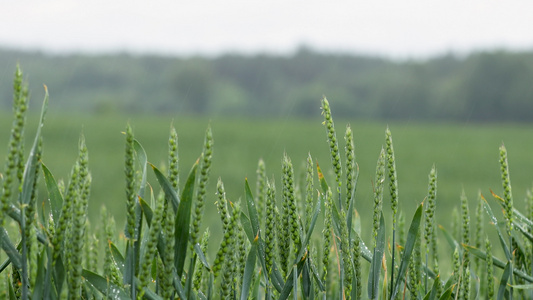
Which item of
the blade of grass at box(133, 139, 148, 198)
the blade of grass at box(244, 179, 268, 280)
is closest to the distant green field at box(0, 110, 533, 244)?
the blade of grass at box(244, 179, 268, 280)

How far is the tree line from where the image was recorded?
79500mm

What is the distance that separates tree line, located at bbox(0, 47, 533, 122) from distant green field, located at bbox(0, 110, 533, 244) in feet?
118

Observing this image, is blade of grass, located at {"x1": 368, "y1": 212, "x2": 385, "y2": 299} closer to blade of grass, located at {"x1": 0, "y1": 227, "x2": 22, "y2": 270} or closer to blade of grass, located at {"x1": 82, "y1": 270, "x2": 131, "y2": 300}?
blade of grass, located at {"x1": 82, "y1": 270, "x2": 131, "y2": 300}

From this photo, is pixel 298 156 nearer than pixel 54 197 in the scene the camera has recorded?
No

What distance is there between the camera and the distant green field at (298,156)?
738 inches

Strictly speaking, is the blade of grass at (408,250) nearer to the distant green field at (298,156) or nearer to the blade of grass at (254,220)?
the blade of grass at (254,220)

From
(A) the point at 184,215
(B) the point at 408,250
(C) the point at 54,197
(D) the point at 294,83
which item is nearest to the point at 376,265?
(B) the point at 408,250

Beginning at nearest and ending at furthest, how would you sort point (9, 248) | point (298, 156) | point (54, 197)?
point (9, 248) < point (54, 197) < point (298, 156)

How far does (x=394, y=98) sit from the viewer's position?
3563 inches

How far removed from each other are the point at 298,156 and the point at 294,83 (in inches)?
2882

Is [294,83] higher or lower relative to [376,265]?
higher

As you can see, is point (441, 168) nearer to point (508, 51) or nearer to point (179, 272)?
point (179, 272)

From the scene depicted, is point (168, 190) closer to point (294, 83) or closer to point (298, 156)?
point (298, 156)

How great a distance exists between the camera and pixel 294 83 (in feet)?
328
